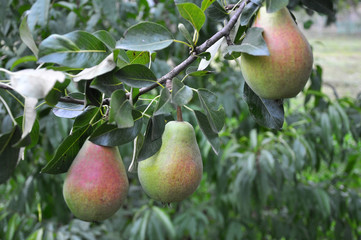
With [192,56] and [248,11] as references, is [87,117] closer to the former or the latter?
[192,56]

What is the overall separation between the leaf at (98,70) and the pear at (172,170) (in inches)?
7.1

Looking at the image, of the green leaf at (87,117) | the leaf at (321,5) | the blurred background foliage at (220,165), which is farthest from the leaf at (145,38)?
the blurred background foliage at (220,165)

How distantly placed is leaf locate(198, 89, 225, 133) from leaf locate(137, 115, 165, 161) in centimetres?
8

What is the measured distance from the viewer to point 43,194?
64.6 inches

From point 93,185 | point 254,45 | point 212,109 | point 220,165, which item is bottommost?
point 220,165

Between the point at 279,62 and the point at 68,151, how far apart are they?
361mm

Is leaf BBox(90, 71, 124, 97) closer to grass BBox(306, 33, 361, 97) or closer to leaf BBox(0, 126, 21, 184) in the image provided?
leaf BBox(0, 126, 21, 184)

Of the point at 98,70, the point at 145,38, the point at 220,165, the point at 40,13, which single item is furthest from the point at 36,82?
the point at 220,165

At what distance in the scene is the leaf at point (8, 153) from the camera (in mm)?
536

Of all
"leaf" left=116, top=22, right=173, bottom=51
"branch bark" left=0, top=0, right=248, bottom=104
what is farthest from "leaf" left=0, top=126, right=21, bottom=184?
"leaf" left=116, top=22, right=173, bottom=51

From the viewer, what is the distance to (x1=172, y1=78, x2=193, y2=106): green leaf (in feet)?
1.78

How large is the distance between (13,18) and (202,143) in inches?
33.8

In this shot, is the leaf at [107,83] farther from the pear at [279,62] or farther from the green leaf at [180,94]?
the pear at [279,62]

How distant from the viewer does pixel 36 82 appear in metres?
0.47
